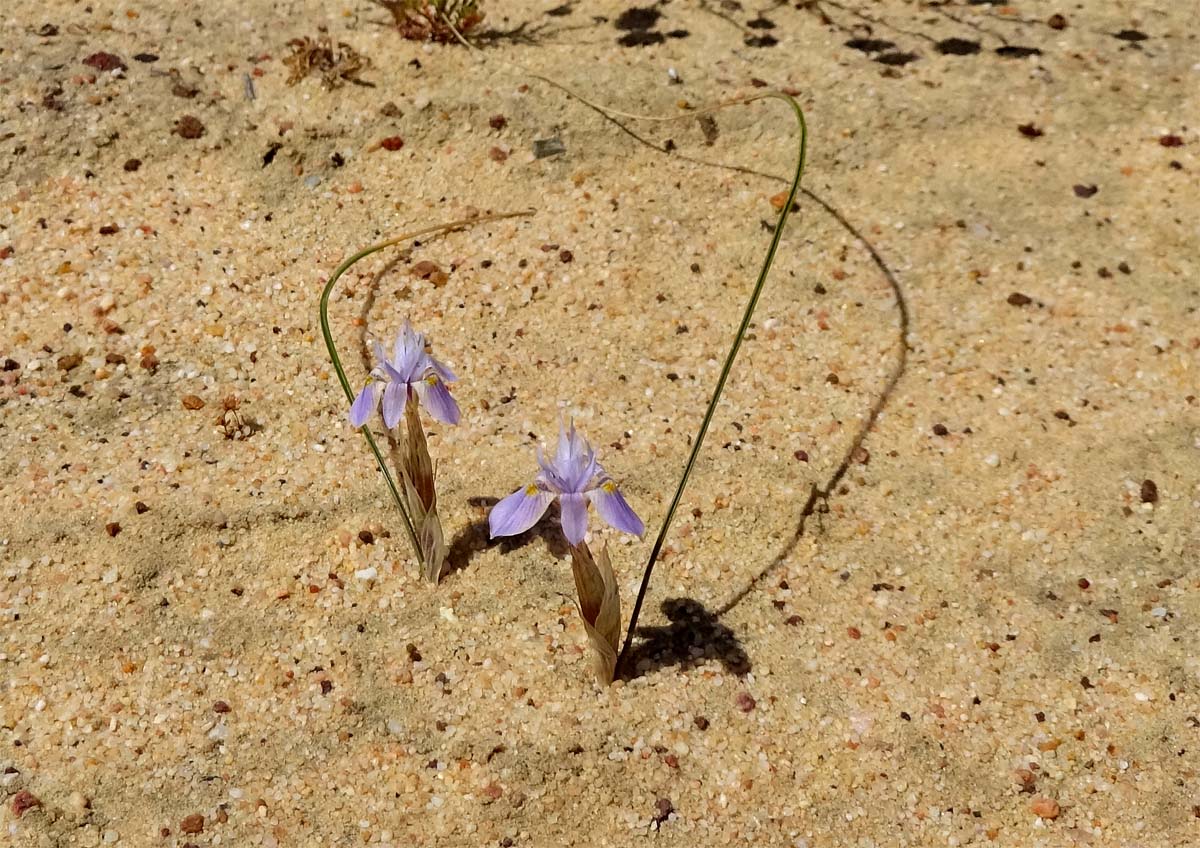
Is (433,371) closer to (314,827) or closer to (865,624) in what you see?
(314,827)

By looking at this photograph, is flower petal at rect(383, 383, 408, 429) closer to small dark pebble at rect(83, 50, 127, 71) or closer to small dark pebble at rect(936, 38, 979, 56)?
small dark pebble at rect(83, 50, 127, 71)

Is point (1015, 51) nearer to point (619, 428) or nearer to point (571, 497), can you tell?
point (619, 428)

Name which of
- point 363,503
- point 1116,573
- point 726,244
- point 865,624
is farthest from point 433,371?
point 1116,573

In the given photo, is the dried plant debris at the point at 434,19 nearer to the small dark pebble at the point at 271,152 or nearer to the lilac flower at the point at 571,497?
the small dark pebble at the point at 271,152

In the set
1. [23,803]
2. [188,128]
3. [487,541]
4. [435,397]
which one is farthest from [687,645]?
[188,128]

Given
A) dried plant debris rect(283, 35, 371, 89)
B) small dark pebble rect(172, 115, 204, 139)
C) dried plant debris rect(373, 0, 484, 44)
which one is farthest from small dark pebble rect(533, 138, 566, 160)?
small dark pebble rect(172, 115, 204, 139)
